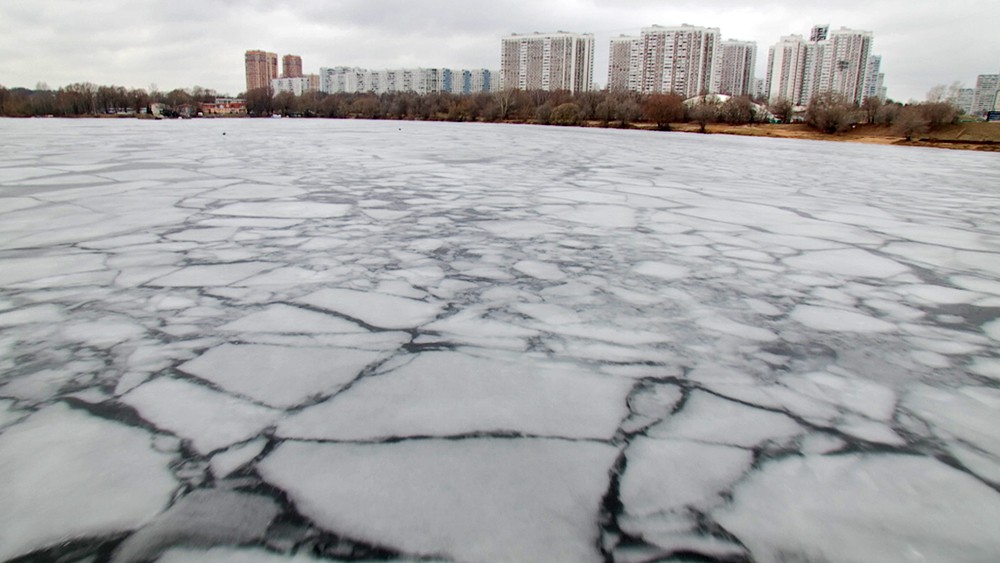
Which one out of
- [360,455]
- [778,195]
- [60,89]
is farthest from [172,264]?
[60,89]

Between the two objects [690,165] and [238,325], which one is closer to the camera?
[238,325]

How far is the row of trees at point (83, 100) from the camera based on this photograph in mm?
35125

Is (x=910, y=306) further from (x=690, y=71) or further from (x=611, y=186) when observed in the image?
(x=690, y=71)

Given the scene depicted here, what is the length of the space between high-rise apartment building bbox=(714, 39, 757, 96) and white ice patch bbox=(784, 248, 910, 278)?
245ft

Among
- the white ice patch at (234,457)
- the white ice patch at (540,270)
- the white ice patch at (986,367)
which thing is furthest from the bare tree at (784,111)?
the white ice patch at (234,457)

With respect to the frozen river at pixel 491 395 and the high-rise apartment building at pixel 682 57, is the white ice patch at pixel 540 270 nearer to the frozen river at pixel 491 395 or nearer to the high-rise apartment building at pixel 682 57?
the frozen river at pixel 491 395

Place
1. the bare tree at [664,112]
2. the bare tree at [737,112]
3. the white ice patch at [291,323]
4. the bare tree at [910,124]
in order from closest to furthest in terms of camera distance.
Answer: the white ice patch at [291,323] < the bare tree at [910,124] < the bare tree at [664,112] < the bare tree at [737,112]

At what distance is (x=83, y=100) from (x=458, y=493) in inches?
1989

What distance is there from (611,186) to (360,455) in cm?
352

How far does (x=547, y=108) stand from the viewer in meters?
33.3

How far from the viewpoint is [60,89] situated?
142ft

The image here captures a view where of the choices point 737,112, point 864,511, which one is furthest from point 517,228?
point 737,112

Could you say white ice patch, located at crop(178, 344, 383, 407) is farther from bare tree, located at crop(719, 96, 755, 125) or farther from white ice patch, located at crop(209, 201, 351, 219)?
bare tree, located at crop(719, 96, 755, 125)

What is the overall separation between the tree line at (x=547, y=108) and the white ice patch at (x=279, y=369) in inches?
1102
